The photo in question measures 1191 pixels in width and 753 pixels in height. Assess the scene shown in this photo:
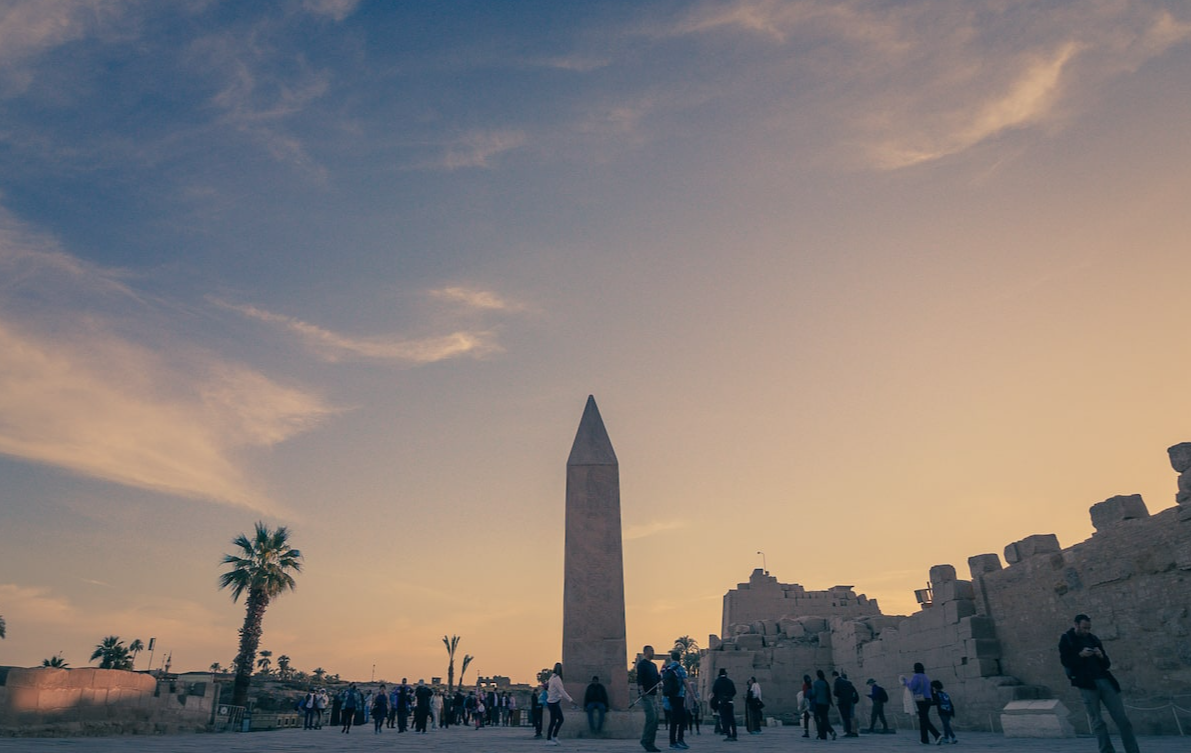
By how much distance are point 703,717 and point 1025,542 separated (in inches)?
656

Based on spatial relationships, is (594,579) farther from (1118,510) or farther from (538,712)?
(1118,510)

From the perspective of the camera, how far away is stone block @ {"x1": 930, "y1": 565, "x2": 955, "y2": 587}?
15578 mm

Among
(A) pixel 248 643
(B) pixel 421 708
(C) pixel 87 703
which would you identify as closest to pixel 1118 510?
(B) pixel 421 708

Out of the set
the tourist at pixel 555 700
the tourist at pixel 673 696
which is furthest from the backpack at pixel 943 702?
the tourist at pixel 555 700

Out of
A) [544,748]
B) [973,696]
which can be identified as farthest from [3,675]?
[973,696]

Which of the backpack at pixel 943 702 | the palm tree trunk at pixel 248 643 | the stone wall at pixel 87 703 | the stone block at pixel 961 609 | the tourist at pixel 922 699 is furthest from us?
the palm tree trunk at pixel 248 643

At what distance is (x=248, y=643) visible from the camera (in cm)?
2627

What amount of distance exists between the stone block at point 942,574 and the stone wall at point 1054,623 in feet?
0.07

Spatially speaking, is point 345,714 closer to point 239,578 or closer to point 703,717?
point 239,578

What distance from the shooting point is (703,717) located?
1054 inches

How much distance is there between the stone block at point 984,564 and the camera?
14.8m

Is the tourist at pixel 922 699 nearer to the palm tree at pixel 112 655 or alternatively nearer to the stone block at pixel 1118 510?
the stone block at pixel 1118 510

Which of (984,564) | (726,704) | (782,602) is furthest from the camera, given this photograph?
(782,602)

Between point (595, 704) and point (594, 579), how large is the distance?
192 cm
